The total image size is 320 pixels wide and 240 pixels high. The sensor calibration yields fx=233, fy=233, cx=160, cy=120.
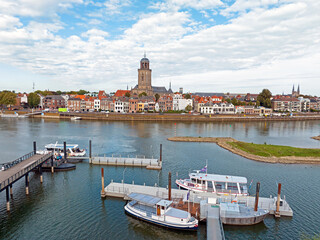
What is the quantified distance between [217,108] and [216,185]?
395ft

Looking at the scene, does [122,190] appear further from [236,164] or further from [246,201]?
[236,164]

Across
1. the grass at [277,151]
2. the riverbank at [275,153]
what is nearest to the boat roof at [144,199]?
the riverbank at [275,153]

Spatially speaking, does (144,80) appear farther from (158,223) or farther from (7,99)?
(158,223)

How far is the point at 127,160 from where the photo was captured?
4016 cm

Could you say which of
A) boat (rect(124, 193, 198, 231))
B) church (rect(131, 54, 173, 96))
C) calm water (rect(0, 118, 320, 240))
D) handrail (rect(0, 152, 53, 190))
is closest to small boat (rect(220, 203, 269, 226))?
calm water (rect(0, 118, 320, 240))

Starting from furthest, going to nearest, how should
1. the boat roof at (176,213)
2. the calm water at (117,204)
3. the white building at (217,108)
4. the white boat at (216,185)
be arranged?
the white building at (217,108) < the white boat at (216,185) < the boat roof at (176,213) < the calm water at (117,204)

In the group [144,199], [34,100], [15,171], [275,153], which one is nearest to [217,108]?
[275,153]

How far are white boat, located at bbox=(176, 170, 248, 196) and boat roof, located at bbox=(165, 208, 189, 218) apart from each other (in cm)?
588

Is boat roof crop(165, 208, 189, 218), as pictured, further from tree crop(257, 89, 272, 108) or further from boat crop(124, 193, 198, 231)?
tree crop(257, 89, 272, 108)

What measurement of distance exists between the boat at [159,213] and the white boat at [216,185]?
606 centimetres

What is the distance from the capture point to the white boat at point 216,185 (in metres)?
27.2

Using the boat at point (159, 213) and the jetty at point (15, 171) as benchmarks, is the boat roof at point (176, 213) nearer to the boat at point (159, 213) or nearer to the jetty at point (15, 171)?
the boat at point (159, 213)

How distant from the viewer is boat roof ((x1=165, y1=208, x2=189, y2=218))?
2179 cm

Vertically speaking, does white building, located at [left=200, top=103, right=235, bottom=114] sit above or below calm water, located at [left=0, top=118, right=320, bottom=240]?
above
